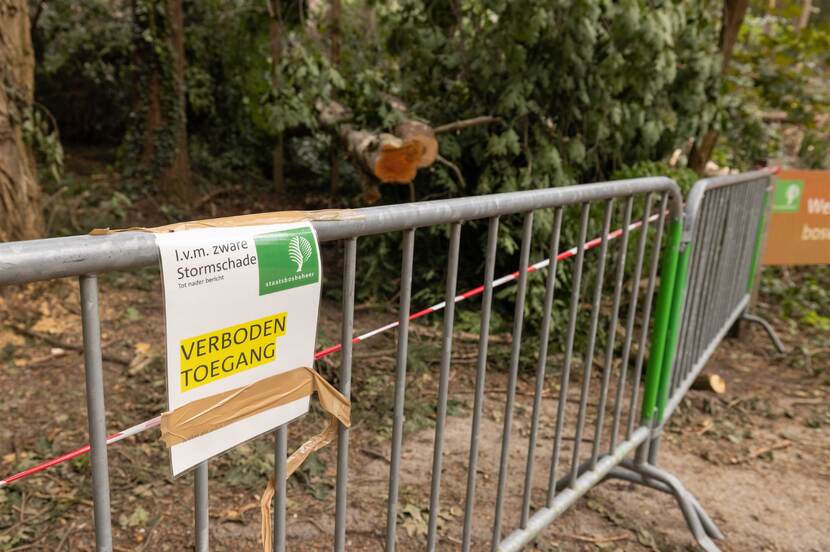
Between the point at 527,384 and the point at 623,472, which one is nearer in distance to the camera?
the point at 623,472

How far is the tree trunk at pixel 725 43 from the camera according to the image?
6781mm

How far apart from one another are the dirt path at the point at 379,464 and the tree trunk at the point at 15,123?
1.74 ft

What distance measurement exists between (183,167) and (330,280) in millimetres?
3688

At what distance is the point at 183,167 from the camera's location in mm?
9133

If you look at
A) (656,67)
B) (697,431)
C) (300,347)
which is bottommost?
(697,431)

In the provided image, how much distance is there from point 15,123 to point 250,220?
4.58m

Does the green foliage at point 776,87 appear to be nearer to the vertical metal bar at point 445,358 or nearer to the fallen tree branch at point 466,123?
the fallen tree branch at point 466,123

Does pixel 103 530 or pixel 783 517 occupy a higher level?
pixel 103 530

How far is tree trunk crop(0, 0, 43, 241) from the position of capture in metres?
4.78

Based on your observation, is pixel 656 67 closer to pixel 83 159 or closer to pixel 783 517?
pixel 783 517

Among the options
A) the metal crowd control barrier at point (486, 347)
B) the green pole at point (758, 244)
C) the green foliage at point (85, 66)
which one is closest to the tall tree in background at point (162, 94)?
the green foliage at point (85, 66)

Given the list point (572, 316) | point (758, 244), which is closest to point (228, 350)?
point (572, 316)

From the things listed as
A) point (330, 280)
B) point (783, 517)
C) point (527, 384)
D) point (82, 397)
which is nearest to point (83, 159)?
point (330, 280)

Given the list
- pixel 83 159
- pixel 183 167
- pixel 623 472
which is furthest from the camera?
pixel 83 159
